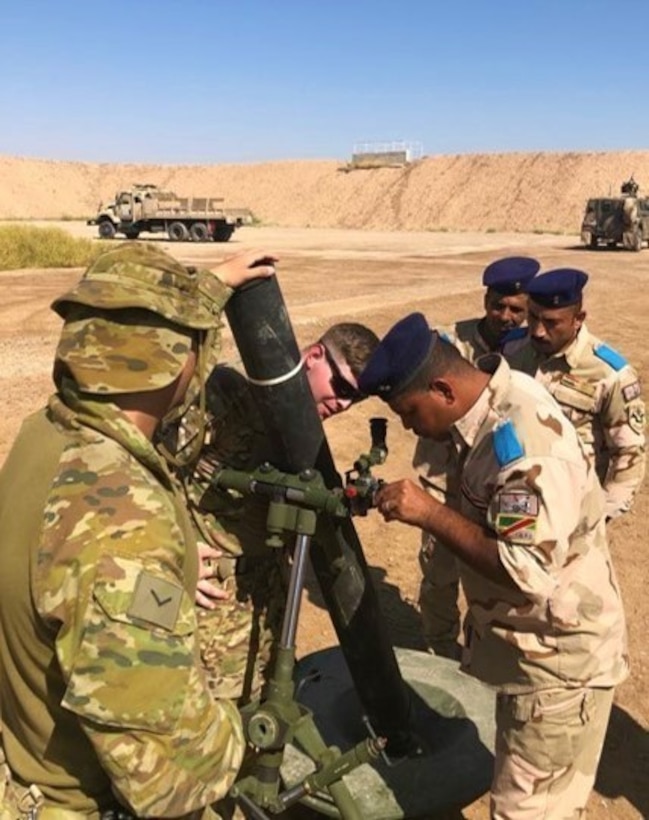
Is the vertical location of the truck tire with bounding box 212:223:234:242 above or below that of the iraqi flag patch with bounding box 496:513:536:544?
below

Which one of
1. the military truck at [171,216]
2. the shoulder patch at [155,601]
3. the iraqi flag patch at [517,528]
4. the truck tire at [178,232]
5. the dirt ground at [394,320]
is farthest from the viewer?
the truck tire at [178,232]

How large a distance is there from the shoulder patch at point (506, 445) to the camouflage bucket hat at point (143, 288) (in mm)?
909

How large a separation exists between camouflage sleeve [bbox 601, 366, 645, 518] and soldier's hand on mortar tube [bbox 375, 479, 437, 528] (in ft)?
6.38

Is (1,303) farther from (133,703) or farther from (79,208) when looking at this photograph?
(79,208)

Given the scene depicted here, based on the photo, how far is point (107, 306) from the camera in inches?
64.3

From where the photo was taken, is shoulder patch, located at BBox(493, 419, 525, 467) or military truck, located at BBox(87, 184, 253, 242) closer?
shoulder patch, located at BBox(493, 419, 525, 467)

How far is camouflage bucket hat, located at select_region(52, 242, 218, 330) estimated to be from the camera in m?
1.66

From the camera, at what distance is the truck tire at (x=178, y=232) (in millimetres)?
36247

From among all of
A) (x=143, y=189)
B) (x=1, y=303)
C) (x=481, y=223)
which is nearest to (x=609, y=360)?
(x=1, y=303)

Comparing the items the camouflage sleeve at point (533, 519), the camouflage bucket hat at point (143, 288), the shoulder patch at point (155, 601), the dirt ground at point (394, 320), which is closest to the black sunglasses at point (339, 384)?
the camouflage sleeve at point (533, 519)

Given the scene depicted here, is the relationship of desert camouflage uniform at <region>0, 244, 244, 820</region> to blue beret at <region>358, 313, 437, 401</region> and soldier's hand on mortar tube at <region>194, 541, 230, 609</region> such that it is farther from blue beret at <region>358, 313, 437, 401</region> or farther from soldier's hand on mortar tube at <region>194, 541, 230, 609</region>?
soldier's hand on mortar tube at <region>194, 541, 230, 609</region>

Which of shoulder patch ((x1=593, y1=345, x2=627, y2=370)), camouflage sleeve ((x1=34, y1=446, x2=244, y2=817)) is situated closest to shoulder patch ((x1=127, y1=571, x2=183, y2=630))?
camouflage sleeve ((x1=34, y1=446, x2=244, y2=817))

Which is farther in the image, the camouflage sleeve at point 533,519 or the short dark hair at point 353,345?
the short dark hair at point 353,345

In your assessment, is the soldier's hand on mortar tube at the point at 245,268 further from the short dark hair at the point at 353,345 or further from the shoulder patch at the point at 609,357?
the shoulder patch at the point at 609,357
